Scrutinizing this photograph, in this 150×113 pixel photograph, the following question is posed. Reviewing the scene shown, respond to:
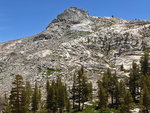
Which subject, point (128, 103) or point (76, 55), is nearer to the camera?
point (128, 103)

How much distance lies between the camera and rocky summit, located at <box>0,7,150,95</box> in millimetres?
73125

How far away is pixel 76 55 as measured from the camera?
3541 inches

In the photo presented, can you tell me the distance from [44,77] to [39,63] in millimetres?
14773

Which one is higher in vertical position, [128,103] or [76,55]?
[76,55]

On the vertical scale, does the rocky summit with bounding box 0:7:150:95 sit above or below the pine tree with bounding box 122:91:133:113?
above

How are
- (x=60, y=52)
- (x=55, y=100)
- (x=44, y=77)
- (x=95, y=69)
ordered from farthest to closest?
(x=60, y=52) < (x=95, y=69) < (x=44, y=77) < (x=55, y=100)

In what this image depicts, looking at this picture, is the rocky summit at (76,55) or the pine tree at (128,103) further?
the rocky summit at (76,55)

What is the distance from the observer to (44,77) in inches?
2776

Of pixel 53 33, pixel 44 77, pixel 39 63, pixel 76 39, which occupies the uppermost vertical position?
pixel 53 33

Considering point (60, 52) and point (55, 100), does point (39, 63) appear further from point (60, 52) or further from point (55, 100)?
point (55, 100)

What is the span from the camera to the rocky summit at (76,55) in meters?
73.1

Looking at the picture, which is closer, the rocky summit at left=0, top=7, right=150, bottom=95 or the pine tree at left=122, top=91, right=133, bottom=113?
the pine tree at left=122, top=91, right=133, bottom=113

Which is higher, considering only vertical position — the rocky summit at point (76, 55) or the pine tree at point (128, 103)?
the rocky summit at point (76, 55)

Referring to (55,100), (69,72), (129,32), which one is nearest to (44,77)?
(69,72)
